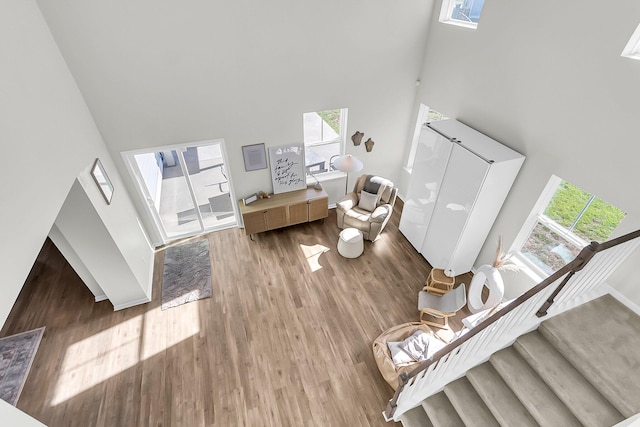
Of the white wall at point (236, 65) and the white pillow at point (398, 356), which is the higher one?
the white wall at point (236, 65)

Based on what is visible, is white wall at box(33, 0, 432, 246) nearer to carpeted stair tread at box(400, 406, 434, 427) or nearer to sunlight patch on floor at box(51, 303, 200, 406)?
sunlight patch on floor at box(51, 303, 200, 406)

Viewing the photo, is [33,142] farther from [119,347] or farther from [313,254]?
[313,254]

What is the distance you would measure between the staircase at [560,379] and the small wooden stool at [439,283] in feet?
5.40

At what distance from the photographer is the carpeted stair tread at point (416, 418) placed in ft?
10.00

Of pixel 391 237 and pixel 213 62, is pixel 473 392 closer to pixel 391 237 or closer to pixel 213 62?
pixel 391 237

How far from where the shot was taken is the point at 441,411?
9.40 ft

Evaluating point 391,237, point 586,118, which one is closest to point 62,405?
point 391,237

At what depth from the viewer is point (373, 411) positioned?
3475mm

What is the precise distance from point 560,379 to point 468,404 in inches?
29.6

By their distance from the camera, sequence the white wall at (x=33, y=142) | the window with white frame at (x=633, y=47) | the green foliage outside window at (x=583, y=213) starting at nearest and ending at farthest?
the white wall at (x=33, y=142)
the window with white frame at (x=633, y=47)
the green foliage outside window at (x=583, y=213)

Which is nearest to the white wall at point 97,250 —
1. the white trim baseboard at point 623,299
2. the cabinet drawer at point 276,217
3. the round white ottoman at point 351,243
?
the cabinet drawer at point 276,217

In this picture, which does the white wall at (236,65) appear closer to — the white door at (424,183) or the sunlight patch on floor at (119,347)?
the white door at (424,183)

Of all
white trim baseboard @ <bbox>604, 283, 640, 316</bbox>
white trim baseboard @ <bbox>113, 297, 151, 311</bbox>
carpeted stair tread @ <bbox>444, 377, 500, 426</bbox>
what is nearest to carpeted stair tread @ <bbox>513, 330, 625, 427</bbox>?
carpeted stair tread @ <bbox>444, 377, 500, 426</bbox>

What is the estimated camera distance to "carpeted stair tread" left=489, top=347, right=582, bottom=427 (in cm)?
233
